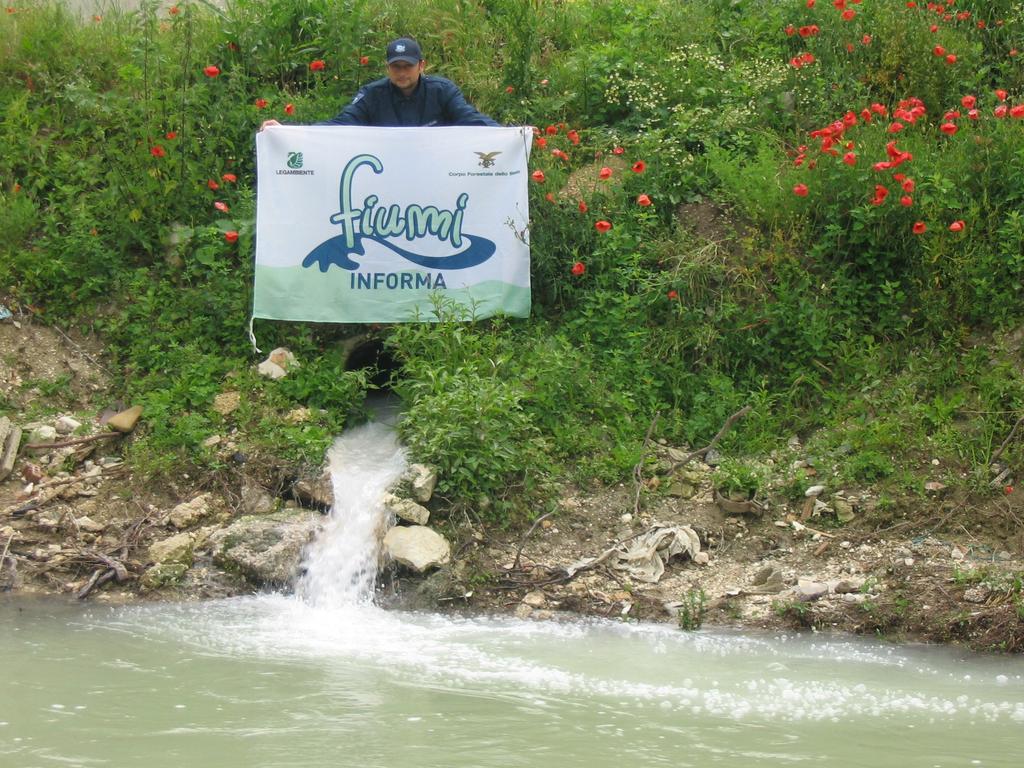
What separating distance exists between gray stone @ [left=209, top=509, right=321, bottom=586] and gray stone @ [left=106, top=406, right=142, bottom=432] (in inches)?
43.9

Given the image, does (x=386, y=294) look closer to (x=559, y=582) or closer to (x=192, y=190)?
(x=192, y=190)

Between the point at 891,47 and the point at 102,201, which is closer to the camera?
the point at 102,201

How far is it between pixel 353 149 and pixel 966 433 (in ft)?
13.3

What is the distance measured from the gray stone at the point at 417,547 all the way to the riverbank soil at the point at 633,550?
2.9 inches

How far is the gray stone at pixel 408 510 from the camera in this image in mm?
6613

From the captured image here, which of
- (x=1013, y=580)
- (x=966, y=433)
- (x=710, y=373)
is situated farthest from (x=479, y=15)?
(x=1013, y=580)

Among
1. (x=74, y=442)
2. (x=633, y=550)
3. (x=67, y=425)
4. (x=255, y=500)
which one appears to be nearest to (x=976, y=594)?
(x=633, y=550)

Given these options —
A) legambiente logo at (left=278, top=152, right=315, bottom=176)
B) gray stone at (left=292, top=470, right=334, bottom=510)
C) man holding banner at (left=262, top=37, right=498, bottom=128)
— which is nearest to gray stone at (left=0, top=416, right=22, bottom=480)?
gray stone at (left=292, top=470, right=334, bottom=510)

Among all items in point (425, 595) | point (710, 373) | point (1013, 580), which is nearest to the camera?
point (1013, 580)

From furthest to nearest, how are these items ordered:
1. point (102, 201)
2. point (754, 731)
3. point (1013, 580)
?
1. point (102, 201)
2. point (1013, 580)
3. point (754, 731)

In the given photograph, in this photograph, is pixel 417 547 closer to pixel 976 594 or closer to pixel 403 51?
pixel 976 594

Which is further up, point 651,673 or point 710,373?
point 710,373

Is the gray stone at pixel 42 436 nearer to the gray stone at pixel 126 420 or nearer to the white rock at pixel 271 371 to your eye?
the gray stone at pixel 126 420

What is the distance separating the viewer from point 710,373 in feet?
25.4
